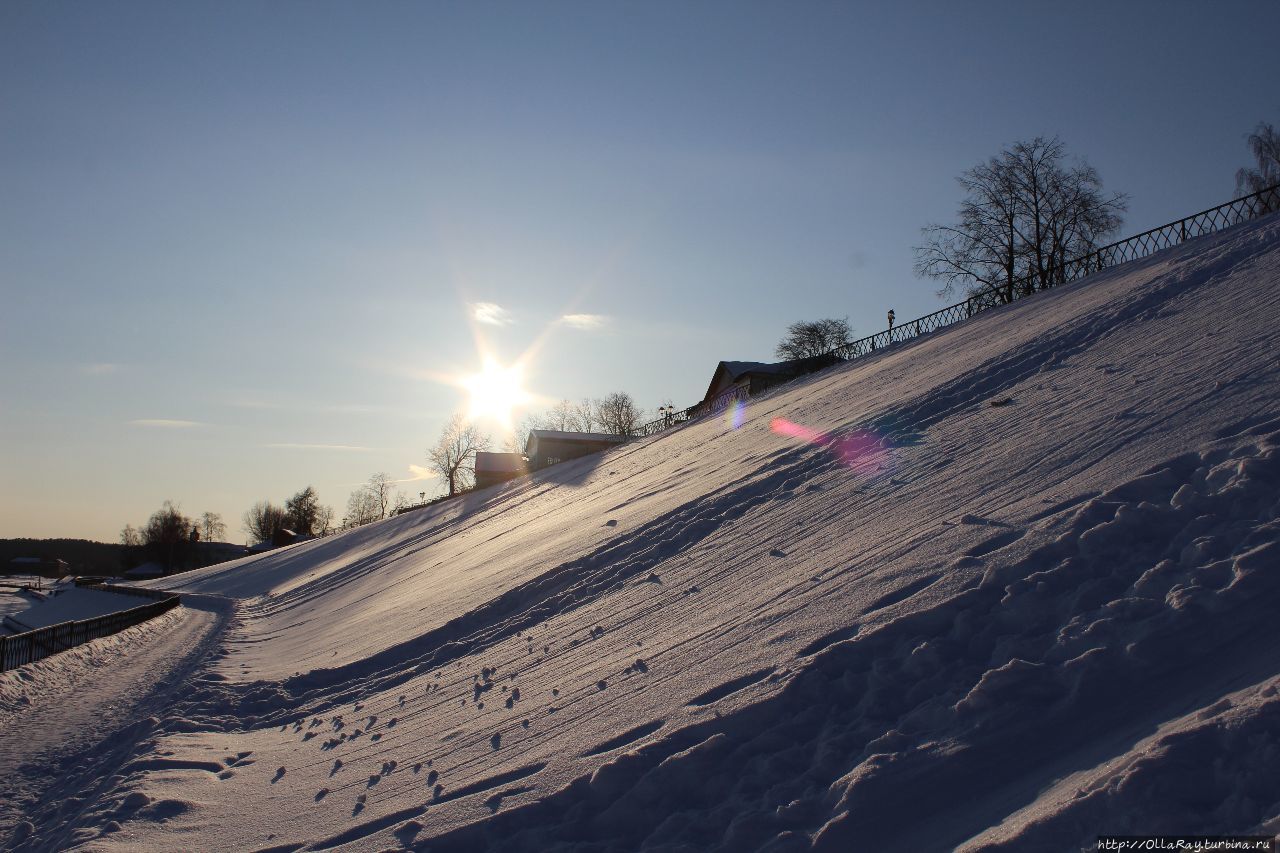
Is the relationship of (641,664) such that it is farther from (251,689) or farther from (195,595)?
(195,595)

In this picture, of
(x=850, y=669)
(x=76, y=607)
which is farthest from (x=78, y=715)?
(x=76, y=607)

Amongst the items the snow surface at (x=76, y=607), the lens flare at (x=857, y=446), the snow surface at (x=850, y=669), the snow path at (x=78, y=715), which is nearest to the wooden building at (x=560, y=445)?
the snow surface at (x=76, y=607)

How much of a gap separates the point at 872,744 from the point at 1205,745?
4.99 feet

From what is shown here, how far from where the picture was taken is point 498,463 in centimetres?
6694

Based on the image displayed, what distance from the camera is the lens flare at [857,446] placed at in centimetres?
1124

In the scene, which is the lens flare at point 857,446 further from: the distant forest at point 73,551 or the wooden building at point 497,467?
the distant forest at point 73,551

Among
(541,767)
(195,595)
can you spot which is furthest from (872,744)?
(195,595)

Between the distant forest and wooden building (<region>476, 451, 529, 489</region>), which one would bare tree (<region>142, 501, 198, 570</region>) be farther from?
wooden building (<region>476, 451, 529, 489</region>)

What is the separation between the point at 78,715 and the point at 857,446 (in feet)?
37.2

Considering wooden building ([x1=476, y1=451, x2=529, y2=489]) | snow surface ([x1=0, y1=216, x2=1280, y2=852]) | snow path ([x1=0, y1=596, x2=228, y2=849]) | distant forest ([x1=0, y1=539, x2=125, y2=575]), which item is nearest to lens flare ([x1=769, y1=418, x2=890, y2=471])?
snow surface ([x1=0, y1=216, x2=1280, y2=852])

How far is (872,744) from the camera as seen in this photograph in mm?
4477

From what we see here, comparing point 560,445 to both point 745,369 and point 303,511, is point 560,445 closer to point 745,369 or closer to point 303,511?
point 745,369

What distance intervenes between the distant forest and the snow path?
128 meters

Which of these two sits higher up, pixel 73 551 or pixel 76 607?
pixel 73 551
